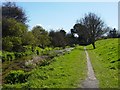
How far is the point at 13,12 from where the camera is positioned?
2665 inches

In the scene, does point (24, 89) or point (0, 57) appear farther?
point (0, 57)

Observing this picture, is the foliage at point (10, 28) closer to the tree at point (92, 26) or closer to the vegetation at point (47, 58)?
the vegetation at point (47, 58)

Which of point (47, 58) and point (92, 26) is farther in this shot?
point (92, 26)

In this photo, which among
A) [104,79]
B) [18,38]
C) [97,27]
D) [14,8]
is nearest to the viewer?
[104,79]

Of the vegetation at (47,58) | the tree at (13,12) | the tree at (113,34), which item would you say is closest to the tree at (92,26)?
the vegetation at (47,58)

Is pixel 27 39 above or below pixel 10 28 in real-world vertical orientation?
below

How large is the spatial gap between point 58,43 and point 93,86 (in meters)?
83.4

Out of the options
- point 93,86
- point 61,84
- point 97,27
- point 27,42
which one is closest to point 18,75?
point 61,84

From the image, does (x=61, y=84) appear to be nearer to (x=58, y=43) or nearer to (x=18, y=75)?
(x=18, y=75)

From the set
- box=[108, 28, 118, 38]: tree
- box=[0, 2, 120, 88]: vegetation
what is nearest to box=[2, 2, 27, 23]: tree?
box=[0, 2, 120, 88]: vegetation

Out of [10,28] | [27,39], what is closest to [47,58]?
[10,28]

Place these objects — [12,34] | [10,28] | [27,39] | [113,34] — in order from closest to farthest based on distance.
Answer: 1. [10,28]
2. [12,34]
3. [27,39]
4. [113,34]

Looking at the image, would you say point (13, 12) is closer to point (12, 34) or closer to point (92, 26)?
point (12, 34)

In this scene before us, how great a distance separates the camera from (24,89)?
43.0 feet
